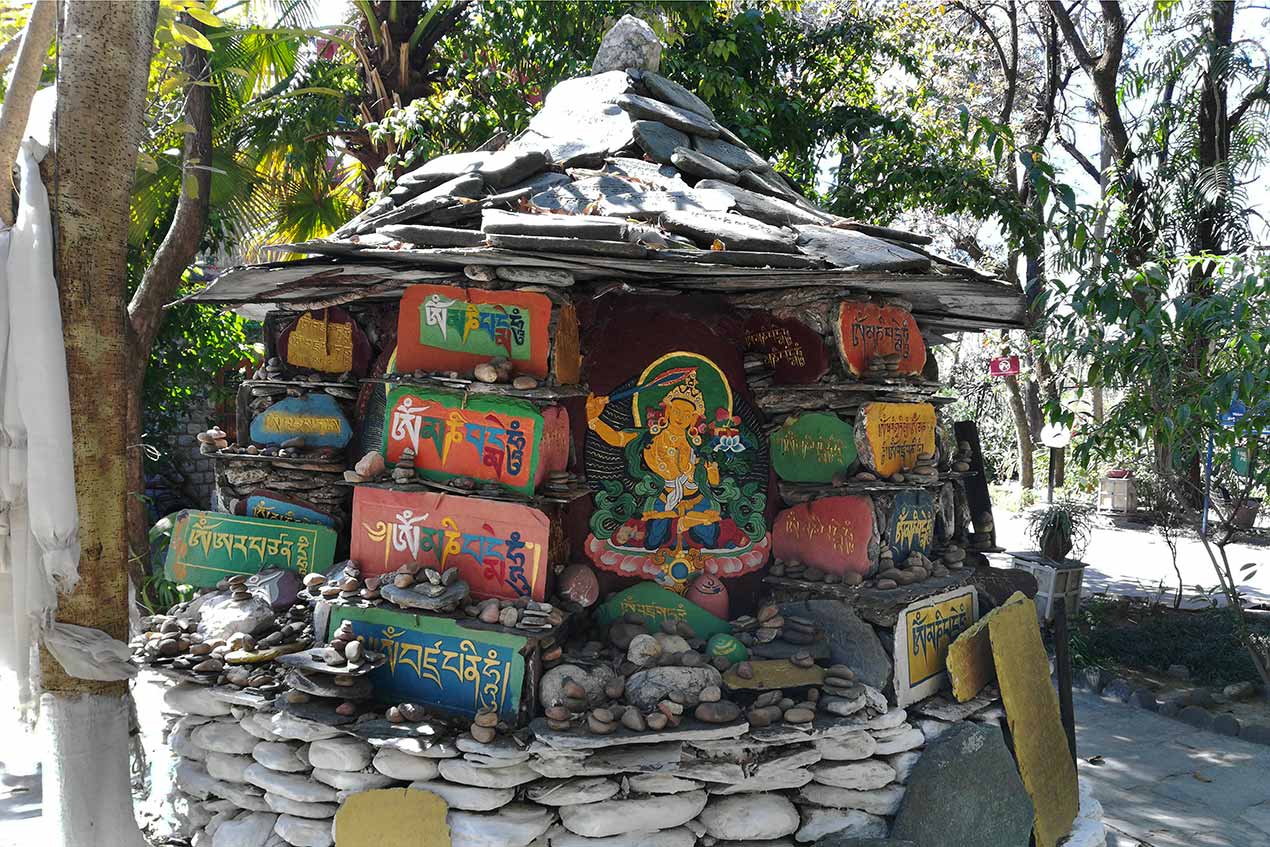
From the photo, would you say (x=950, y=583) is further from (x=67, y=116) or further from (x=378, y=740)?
(x=67, y=116)

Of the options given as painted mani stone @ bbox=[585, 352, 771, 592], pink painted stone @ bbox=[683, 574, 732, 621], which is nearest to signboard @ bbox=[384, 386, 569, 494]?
painted mani stone @ bbox=[585, 352, 771, 592]

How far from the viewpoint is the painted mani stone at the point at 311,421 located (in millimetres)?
5008

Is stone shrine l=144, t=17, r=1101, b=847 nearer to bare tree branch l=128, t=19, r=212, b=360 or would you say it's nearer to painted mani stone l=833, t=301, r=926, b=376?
painted mani stone l=833, t=301, r=926, b=376

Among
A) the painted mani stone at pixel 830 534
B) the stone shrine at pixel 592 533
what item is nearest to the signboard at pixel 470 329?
the stone shrine at pixel 592 533

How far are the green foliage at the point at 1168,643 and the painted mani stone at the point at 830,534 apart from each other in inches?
192

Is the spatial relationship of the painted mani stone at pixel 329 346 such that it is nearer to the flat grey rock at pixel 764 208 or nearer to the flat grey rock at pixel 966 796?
the flat grey rock at pixel 764 208

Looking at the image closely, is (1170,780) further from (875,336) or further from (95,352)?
(95,352)

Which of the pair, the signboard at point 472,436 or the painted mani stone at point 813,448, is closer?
the signboard at point 472,436

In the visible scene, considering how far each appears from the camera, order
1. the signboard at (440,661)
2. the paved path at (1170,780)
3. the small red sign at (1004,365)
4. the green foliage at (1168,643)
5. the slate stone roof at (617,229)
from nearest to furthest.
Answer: the slate stone roof at (617,229) < the signboard at (440,661) < the paved path at (1170,780) < the green foliage at (1168,643) < the small red sign at (1004,365)

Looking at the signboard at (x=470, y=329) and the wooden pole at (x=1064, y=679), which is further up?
the signboard at (x=470, y=329)

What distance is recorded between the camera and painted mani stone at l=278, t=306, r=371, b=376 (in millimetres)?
5086

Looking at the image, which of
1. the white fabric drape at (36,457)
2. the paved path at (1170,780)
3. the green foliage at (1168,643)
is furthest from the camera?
the green foliage at (1168,643)

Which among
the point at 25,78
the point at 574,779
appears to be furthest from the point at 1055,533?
the point at 25,78

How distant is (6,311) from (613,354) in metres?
2.67
